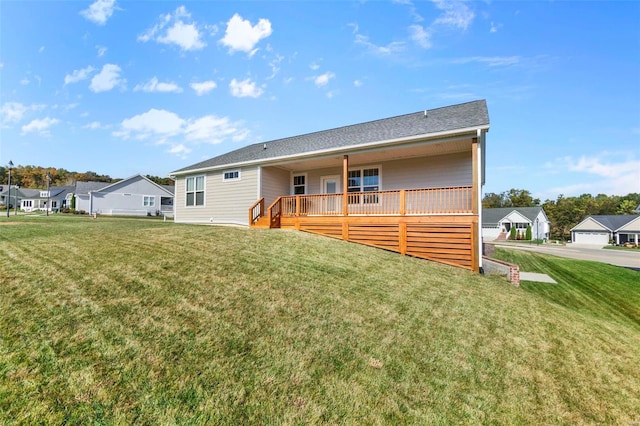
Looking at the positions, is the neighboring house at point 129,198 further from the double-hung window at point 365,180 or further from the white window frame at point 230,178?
the double-hung window at point 365,180

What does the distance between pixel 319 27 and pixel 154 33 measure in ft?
23.6

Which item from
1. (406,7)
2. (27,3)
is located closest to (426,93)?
(406,7)

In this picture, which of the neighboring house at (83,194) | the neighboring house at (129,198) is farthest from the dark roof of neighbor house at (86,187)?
the neighboring house at (129,198)

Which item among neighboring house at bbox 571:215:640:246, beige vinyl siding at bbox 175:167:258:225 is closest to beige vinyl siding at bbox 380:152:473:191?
beige vinyl siding at bbox 175:167:258:225

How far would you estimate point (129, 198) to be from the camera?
36656mm

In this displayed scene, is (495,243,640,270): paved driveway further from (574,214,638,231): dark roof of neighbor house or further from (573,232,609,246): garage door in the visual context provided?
(574,214,638,231): dark roof of neighbor house

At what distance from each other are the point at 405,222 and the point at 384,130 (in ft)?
13.2

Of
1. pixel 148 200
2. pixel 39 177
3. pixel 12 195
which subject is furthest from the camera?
pixel 39 177

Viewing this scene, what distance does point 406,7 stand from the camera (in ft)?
35.9

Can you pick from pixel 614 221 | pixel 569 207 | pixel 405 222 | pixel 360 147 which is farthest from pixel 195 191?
pixel 569 207

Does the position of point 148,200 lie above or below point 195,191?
above

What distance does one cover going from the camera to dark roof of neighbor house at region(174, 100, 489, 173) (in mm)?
9438

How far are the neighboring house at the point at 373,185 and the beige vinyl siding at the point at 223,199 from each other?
0.05 meters

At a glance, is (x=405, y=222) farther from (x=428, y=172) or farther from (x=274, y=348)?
(x=274, y=348)
